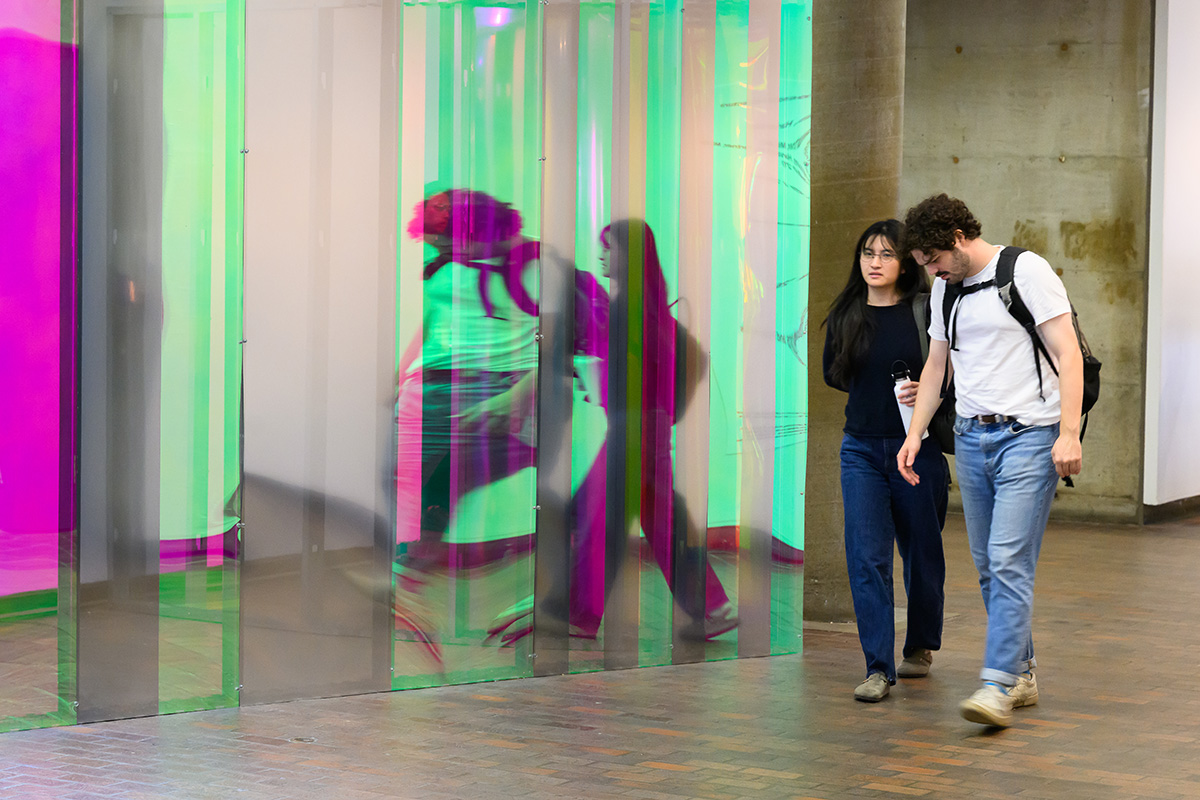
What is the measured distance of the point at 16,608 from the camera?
489 centimetres

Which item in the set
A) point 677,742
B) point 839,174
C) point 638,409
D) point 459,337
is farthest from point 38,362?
point 839,174

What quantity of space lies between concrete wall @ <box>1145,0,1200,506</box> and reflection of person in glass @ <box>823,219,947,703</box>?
6.46 m

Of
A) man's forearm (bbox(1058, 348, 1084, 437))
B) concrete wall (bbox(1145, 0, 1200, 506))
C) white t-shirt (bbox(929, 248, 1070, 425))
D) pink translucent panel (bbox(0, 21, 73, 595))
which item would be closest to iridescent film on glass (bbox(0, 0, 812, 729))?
pink translucent panel (bbox(0, 21, 73, 595))

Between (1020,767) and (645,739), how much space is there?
1.20 m

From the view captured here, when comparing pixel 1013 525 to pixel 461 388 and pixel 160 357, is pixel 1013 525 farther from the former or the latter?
pixel 160 357

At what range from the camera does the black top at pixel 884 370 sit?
18.5 ft

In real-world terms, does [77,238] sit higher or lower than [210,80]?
lower

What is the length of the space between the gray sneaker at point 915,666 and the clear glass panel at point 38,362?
3.17 m

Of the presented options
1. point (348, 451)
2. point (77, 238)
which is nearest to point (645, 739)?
point (348, 451)

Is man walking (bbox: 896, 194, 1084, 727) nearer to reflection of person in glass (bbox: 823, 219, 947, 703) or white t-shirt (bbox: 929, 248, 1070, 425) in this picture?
white t-shirt (bbox: 929, 248, 1070, 425)

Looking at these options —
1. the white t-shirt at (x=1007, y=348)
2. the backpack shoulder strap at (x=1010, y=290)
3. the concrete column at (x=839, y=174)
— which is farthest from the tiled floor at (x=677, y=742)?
the backpack shoulder strap at (x=1010, y=290)

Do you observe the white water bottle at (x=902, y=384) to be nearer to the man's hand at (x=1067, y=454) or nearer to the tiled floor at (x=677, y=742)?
the man's hand at (x=1067, y=454)

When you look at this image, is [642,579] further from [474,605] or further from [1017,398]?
[1017,398]

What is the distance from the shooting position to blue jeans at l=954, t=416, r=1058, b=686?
5.07 meters
